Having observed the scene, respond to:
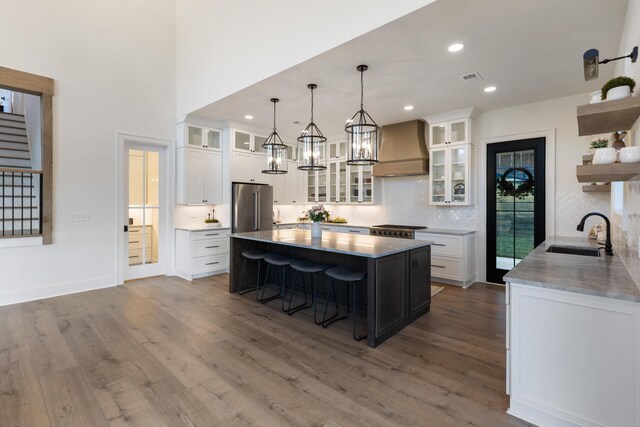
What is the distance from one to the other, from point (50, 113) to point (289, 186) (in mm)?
4205

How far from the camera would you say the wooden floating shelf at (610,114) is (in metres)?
1.74

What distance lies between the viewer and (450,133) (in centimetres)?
514

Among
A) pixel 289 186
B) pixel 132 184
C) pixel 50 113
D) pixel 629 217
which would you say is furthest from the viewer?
pixel 289 186

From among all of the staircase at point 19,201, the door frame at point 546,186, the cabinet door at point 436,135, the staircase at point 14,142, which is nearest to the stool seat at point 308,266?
the door frame at point 546,186

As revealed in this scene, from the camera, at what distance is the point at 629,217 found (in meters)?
2.30

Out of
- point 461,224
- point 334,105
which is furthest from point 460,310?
point 334,105

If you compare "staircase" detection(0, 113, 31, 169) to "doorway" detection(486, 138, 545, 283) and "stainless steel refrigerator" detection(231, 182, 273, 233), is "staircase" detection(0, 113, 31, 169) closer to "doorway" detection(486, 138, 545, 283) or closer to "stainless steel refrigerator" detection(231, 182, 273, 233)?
"stainless steel refrigerator" detection(231, 182, 273, 233)

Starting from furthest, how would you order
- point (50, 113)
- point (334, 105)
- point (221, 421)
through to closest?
1. point (334, 105)
2. point (50, 113)
3. point (221, 421)

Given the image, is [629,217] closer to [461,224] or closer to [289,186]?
[461,224]

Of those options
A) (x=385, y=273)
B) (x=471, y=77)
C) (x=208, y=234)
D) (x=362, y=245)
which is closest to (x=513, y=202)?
(x=471, y=77)

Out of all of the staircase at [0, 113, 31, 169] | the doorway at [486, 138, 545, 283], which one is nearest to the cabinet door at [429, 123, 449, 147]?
the doorway at [486, 138, 545, 283]

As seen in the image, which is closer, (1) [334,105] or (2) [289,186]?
(1) [334,105]

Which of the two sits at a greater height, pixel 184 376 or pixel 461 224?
pixel 461 224

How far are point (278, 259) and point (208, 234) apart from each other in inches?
82.1
